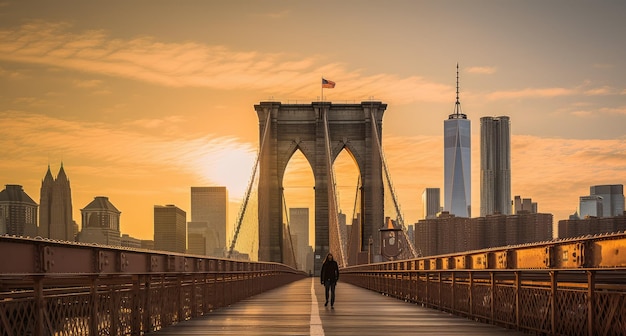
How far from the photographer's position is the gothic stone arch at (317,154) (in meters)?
99.8

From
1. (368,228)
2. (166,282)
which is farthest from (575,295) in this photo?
(368,228)

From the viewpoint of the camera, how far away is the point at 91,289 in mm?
10523

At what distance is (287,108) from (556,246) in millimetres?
94357

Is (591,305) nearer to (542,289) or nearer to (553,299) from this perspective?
(553,299)

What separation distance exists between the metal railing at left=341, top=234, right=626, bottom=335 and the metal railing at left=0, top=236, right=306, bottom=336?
5127 millimetres

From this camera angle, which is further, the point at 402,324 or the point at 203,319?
the point at 203,319

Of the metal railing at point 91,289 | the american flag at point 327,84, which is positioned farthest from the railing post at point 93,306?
the american flag at point 327,84

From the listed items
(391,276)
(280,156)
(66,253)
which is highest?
(280,156)

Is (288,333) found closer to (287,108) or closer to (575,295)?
(575,295)

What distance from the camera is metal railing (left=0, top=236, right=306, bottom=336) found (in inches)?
335

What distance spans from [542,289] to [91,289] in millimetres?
5859

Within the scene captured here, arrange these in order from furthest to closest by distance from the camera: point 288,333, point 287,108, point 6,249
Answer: point 287,108 < point 288,333 < point 6,249

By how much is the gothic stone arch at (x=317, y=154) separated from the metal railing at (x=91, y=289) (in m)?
82.1

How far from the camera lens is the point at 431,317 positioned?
17.0 metres
